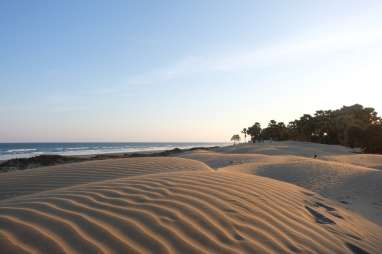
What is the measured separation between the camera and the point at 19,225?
3.41 metres

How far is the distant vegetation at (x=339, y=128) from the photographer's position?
40781mm

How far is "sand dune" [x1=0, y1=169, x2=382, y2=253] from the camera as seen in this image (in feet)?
10.7

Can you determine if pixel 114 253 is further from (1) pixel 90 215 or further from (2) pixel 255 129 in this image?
(2) pixel 255 129

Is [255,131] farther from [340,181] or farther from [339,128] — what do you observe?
[340,181]

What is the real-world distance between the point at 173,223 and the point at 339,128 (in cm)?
5413

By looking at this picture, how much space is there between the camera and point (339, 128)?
54125 millimetres

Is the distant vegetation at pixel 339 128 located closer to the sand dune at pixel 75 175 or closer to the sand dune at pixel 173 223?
the sand dune at pixel 75 175

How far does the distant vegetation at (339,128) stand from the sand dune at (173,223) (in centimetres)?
3704

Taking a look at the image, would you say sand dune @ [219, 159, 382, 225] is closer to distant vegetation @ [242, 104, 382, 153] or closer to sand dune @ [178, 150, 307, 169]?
sand dune @ [178, 150, 307, 169]

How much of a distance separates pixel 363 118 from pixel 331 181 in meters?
50.4

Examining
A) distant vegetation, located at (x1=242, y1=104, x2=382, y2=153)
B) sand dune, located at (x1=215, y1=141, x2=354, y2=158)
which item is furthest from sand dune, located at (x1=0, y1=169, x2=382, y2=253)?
distant vegetation, located at (x1=242, y1=104, x2=382, y2=153)

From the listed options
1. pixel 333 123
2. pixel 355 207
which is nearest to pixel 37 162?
pixel 355 207

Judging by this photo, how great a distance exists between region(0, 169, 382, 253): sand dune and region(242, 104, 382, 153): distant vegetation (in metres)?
37.0

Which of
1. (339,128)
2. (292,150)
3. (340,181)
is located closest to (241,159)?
(340,181)
